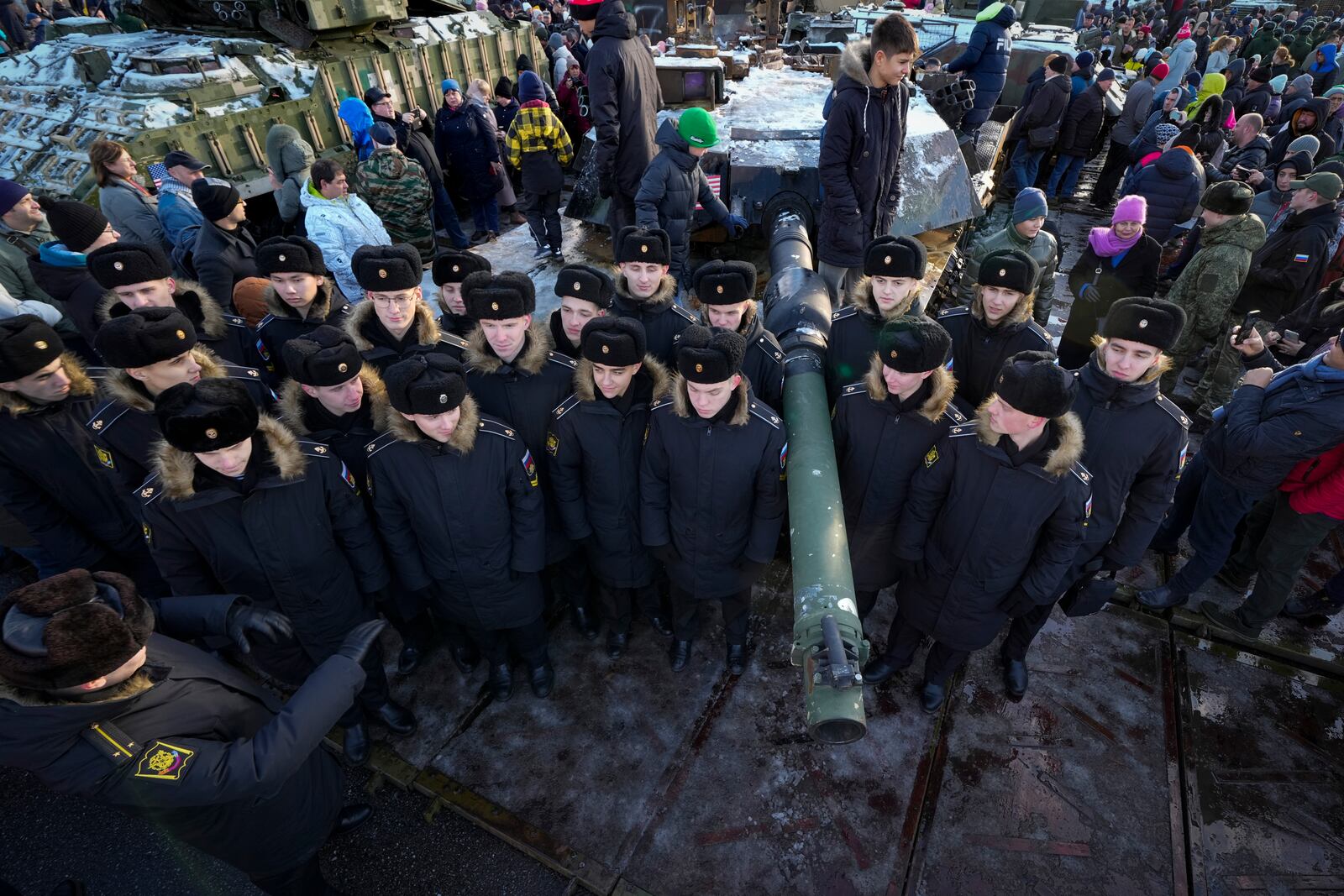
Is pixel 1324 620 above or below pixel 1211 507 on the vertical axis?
below

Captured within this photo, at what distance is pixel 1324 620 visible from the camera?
13.4 ft

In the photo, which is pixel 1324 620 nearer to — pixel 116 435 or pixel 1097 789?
pixel 1097 789

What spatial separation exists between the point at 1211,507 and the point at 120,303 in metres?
6.38

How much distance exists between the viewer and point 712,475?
3.21 meters

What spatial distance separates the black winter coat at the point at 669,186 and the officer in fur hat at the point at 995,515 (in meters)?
2.83

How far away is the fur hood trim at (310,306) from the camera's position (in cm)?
390

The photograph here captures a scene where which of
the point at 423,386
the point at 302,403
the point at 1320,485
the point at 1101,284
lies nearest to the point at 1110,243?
the point at 1101,284

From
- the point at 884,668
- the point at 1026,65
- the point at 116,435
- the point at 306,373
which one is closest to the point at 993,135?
the point at 1026,65

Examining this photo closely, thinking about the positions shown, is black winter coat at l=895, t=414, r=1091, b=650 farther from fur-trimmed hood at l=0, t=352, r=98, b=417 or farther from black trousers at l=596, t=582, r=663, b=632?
fur-trimmed hood at l=0, t=352, r=98, b=417

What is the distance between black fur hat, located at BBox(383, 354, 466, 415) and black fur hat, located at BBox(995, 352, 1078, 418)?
91.0 inches

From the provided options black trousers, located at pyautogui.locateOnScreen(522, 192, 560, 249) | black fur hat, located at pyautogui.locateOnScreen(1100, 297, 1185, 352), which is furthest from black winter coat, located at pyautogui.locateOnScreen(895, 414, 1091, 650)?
black trousers, located at pyautogui.locateOnScreen(522, 192, 560, 249)

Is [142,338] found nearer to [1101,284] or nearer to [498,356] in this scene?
[498,356]

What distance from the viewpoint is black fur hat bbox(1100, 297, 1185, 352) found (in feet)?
9.60

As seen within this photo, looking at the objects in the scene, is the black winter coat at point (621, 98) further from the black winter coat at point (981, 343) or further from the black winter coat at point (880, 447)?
the black winter coat at point (880, 447)
